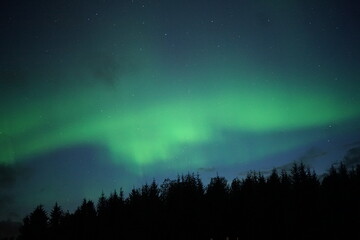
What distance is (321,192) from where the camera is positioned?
53.0 meters

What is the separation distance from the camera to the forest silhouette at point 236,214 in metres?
47.6

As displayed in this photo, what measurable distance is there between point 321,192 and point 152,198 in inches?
1194

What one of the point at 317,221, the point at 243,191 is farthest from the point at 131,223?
the point at 317,221

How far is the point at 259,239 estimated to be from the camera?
162ft

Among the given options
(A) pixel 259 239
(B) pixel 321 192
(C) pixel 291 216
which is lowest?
(A) pixel 259 239

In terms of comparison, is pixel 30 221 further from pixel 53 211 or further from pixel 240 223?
pixel 240 223

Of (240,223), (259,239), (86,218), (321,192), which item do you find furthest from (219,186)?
(86,218)

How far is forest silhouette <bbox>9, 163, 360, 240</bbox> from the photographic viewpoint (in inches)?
1875

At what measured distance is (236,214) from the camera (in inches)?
2120

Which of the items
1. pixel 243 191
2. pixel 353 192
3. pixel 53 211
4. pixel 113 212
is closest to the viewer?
pixel 353 192

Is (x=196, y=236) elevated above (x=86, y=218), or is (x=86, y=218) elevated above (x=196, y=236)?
(x=86, y=218)

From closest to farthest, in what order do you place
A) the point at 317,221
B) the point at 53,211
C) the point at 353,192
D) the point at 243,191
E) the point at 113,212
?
1. the point at 317,221
2. the point at 353,192
3. the point at 243,191
4. the point at 113,212
5. the point at 53,211

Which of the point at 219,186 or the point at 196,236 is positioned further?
the point at 219,186

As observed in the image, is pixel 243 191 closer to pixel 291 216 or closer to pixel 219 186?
pixel 219 186
